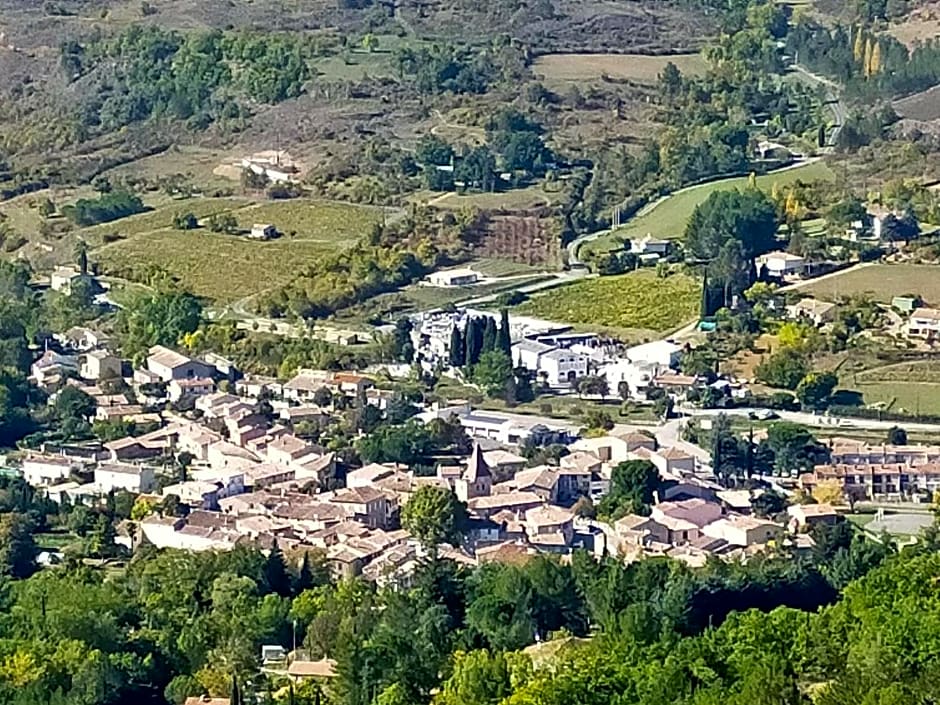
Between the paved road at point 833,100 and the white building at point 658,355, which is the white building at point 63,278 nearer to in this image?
the white building at point 658,355

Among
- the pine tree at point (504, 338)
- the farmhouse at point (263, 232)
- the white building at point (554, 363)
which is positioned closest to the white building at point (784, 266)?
the white building at point (554, 363)

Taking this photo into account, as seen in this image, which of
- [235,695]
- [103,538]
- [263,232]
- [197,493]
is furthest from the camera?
[263,232]

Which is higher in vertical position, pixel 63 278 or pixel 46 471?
pixel 46 471

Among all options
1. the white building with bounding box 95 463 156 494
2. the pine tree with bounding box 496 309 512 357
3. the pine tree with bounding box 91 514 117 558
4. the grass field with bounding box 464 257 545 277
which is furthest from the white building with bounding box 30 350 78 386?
the grass field with bounding box 464 257 545 277

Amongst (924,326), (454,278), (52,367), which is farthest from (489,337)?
(52,367)

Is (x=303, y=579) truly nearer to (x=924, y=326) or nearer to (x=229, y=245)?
(x=924, y=326)

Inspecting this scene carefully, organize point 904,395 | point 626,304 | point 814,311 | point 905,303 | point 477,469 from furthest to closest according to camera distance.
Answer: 1. point 626,304
2. point 905,303
3. point 814,311
4. point 904,395
5. point 477,469
